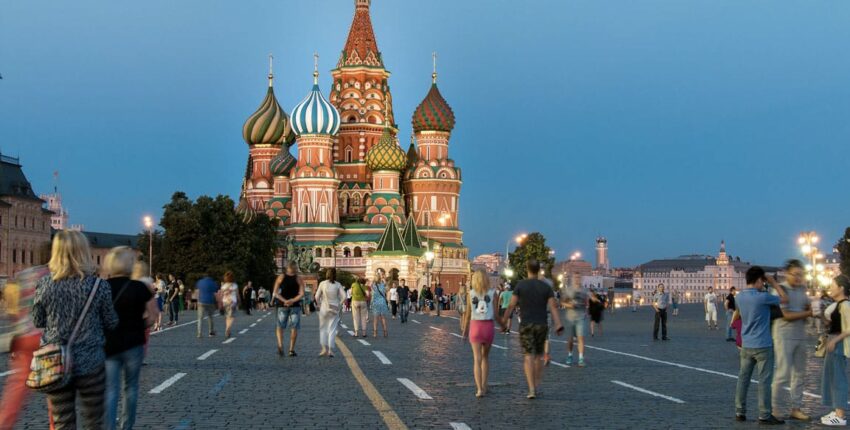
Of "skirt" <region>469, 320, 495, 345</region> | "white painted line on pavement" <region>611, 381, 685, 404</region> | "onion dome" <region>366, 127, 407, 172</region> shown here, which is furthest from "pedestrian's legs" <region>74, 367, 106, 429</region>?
"onion dome" <region>366, 127, 407, 172</region>

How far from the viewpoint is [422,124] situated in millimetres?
118562

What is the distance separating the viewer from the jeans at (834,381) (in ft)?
38.4

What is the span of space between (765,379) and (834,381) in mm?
743

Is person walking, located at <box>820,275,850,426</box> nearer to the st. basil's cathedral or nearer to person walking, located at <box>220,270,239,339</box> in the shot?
person walking, located at <box>220,270,239,339</box>

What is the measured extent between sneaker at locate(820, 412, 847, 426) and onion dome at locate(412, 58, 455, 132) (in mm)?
107432

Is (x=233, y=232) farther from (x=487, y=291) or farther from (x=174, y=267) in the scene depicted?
(x=487, y=291)

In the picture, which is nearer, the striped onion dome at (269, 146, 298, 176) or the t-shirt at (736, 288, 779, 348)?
the t-shirt at (736, 288, 779, 348)

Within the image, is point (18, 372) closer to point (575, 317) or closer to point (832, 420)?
point (832, 420)

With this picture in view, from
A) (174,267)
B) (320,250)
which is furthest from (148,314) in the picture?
(320,250)

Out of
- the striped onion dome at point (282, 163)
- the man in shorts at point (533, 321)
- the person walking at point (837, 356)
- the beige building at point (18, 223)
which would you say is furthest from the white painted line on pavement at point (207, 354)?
the striped onion dome at point (282, 163)

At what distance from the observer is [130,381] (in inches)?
397

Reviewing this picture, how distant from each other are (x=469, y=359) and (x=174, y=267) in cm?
6258

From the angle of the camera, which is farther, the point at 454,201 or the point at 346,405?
the point at 454,201

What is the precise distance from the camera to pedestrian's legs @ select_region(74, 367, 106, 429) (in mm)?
7484
